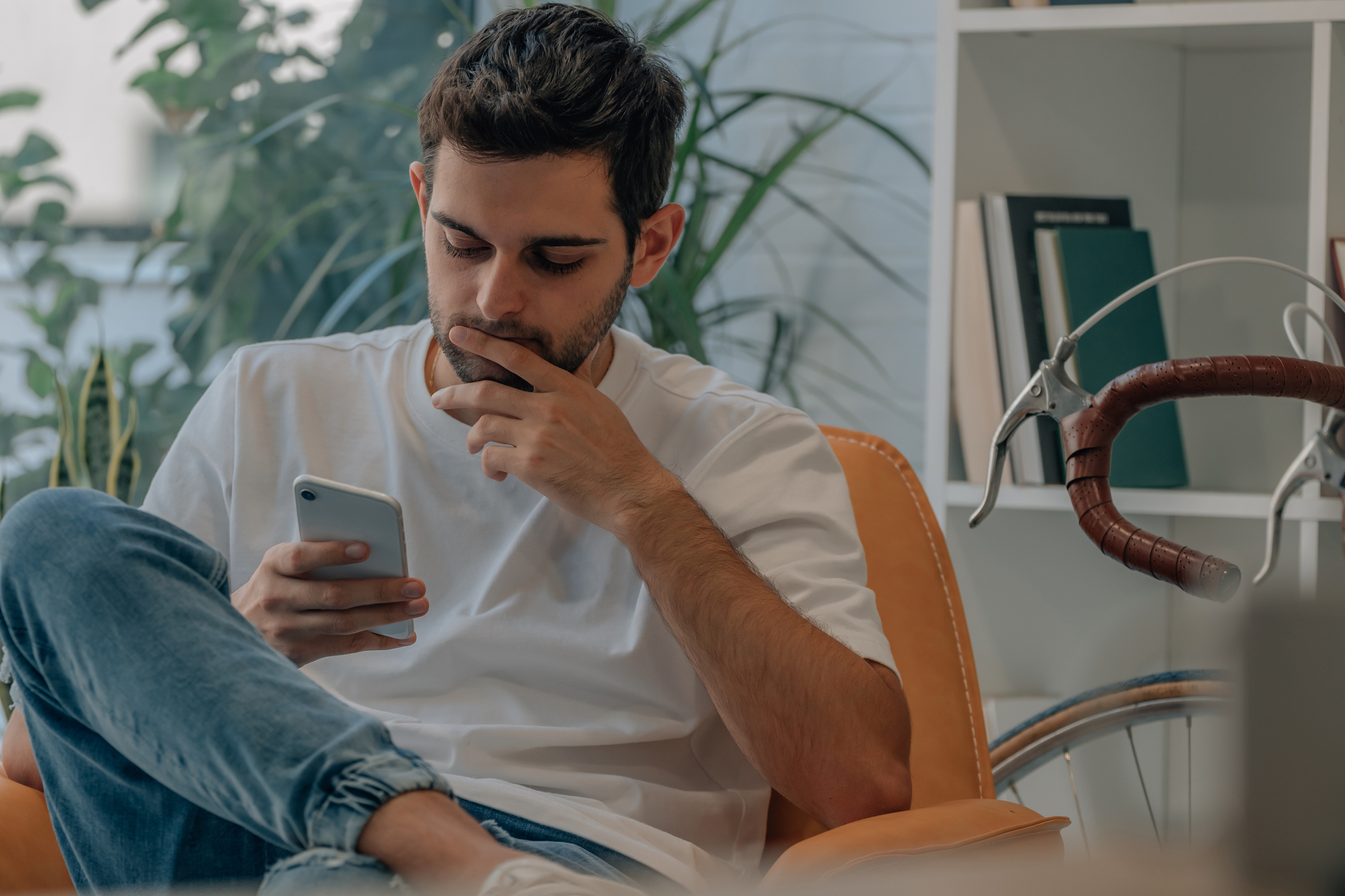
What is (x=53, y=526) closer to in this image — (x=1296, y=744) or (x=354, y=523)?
(x=354, y=523)

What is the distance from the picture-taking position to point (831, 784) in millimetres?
1055

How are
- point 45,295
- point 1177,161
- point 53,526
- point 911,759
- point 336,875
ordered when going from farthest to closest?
1. point 45,295
2. point 1177,161
3. point 911,759
4. point 53,526
5. point 336,875

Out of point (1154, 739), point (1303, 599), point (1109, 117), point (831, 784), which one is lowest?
point (1154, 739)

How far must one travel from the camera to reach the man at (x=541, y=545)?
1.00 meters

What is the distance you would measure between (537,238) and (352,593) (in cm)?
39

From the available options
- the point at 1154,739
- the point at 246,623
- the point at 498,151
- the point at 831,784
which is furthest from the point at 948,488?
the point at 246,623

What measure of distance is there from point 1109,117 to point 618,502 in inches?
45.2

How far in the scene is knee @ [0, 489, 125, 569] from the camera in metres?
0.83

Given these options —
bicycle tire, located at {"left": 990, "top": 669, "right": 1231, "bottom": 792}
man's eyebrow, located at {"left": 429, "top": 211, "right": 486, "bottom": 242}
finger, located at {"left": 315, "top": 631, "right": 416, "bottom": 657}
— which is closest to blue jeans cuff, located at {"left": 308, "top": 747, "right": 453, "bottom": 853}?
finger, located at {"left": 315, "top": 631, "right": 416, "bottom": 657}

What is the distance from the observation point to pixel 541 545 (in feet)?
3.94

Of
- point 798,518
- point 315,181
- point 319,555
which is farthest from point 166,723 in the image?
point 315,181

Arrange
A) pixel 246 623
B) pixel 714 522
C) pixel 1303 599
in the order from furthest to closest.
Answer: pixel 714 522
pixel 246 623
pixel 1303 599

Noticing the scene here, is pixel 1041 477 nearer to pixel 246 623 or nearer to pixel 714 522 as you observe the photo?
pixel 714 522

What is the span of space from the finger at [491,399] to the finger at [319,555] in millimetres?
198
